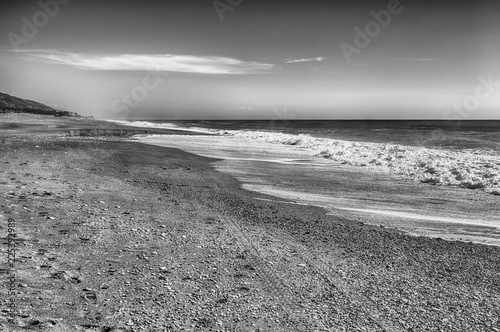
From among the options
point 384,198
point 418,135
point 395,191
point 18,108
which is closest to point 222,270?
point 384,198

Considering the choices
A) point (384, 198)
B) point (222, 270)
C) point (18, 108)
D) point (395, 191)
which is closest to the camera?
point (222, 270)

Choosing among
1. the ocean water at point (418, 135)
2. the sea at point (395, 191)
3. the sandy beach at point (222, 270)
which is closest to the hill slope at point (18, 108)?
the ocean water at point (418, 135)

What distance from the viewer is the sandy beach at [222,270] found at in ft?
13.3

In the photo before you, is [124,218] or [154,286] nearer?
[154,286]

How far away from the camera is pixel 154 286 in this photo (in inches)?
185

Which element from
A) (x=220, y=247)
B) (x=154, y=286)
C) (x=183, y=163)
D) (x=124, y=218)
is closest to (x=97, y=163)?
(x=183, y=163)

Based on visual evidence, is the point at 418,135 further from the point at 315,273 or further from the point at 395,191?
the point at 315,273

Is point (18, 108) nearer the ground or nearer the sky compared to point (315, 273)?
nearer the sky

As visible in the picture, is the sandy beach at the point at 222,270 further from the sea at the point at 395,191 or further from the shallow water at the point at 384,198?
the sea at the point at 395,191

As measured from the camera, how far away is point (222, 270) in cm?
534

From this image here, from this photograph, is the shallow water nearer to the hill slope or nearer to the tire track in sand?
the tire track in sand

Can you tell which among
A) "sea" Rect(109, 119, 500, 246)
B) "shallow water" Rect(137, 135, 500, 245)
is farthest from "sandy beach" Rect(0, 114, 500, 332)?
"sea" Rect(109, 119, 500, 246)

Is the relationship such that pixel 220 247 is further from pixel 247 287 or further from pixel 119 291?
pixel 119 291

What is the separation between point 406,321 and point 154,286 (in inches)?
121
